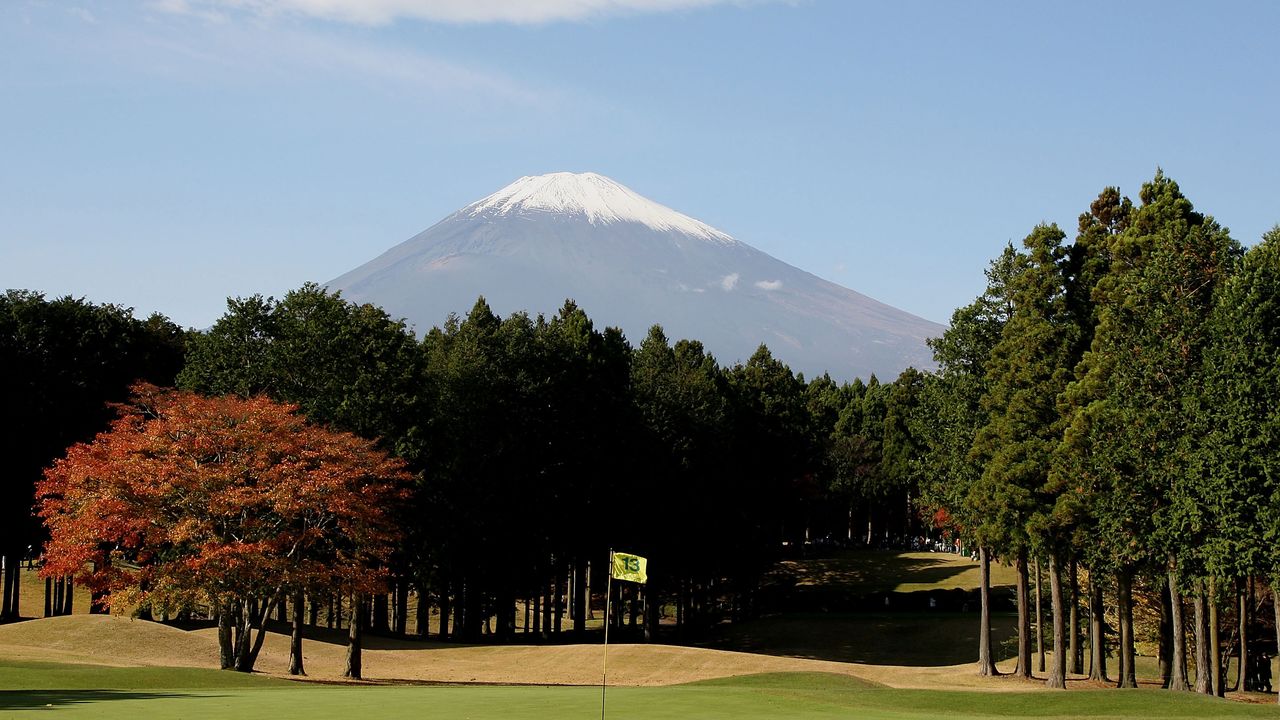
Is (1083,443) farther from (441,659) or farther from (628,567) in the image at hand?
(441,659)

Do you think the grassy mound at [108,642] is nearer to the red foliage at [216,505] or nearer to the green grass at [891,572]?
the red foliage at [216,505]

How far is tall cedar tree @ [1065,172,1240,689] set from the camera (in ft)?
130

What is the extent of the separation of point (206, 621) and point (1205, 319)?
161 feet

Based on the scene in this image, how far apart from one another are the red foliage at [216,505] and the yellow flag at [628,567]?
43.2 feet

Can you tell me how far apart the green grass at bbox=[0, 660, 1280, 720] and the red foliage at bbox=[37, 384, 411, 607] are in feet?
12.4

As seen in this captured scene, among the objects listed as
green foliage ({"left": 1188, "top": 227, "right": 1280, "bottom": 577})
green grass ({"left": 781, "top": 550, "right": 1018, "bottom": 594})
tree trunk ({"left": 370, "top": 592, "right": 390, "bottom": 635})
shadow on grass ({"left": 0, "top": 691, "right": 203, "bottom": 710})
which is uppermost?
green foliage ({"left": 1188, "top": 227, "right": 1280, "bottom": 577})

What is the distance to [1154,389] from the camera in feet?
133

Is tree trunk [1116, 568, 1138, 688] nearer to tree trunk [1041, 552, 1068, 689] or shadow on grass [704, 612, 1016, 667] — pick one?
tree trunk [1041, 552, 1068, 689]

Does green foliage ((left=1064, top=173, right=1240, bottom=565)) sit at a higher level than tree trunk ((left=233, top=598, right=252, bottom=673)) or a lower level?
higher

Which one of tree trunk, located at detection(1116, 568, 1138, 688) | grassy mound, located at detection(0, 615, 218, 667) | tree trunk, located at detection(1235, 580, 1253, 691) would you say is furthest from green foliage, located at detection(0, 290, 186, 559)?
tree trunk, located at detection(1235, 580, 1253, 691)

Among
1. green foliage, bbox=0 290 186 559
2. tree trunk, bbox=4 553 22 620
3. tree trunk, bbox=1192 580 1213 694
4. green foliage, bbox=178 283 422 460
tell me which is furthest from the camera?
tree trunk, bbox=4 553 22 620

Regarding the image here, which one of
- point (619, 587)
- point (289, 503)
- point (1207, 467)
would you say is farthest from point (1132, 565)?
point (619, 587)

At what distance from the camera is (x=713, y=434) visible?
74.7 m

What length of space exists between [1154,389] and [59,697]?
1276 inches
